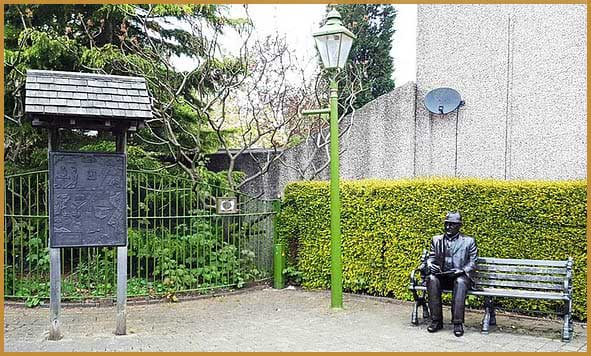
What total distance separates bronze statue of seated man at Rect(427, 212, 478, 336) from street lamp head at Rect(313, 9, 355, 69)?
2662 millimetres

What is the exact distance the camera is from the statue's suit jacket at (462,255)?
24.3 ft

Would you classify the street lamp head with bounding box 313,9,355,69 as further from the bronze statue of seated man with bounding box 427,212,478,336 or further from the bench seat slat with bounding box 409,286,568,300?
the bench seat slat with bounding box 409,286,568,300

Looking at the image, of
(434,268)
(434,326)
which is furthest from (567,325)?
(434,268)

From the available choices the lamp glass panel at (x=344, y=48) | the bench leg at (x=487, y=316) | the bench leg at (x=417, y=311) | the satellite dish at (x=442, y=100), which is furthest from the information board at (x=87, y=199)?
the satellite dish at (x=442, y=100)

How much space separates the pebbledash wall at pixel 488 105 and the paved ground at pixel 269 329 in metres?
3.61

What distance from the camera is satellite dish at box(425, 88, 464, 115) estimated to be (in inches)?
451

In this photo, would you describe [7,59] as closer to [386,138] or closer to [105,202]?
[105,202]

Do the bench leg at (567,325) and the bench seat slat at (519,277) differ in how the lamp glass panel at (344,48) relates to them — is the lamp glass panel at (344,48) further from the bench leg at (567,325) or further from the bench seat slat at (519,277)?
the bench leg at (567,325)

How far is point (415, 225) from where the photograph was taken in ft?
29.2

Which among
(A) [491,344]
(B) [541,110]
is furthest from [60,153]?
(B) [541,110]

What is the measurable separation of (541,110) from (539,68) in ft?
2.35

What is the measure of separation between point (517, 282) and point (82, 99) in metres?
5.53

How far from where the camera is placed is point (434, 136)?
39.0 ft

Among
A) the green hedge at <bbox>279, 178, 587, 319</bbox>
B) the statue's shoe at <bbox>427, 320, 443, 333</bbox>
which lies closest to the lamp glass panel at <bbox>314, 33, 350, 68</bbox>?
the green hedge at <bbox>279, 178, 587, 319</bbox>
